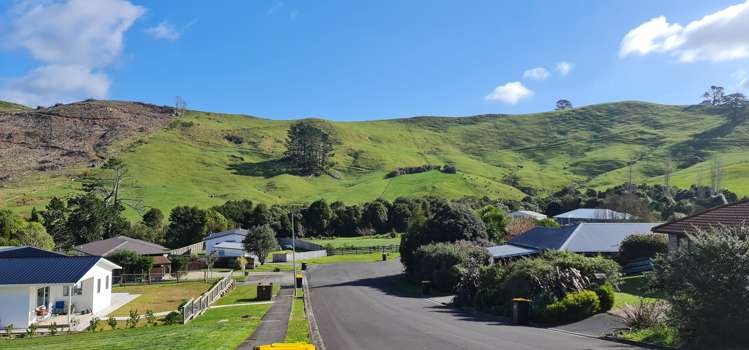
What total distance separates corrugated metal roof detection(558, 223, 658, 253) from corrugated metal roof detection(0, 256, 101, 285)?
99.7 ft

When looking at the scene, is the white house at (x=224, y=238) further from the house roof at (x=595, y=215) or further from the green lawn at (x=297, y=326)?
the house roof at (x=595, y=215)

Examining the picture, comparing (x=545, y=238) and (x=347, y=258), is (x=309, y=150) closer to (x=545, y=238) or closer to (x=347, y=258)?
(x=347, y=258)

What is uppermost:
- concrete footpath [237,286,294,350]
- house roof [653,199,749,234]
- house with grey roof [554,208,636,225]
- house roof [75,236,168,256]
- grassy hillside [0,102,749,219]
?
grassy hillside [0,102,749,219]

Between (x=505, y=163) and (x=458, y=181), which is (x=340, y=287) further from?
(x=505, y=163)

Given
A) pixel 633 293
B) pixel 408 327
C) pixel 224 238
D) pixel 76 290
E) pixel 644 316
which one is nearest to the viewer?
pixel 644 316

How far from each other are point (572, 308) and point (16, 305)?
91.8 ft

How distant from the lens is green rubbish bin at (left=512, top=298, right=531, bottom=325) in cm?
2416

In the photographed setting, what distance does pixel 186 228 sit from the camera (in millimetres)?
83188

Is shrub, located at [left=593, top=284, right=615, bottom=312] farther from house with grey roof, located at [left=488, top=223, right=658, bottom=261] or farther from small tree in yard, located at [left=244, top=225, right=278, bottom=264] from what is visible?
small tree in yard, located at [left=244, top=225, right=278, bottom=264]

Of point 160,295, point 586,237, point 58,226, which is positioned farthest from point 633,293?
point 58,226

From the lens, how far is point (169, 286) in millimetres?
48938

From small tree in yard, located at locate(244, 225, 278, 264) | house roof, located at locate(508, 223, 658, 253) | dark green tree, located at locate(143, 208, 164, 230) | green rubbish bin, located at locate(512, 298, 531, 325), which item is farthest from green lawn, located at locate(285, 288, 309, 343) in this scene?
dark green tree, located at locate(143, 208, 164, 230)

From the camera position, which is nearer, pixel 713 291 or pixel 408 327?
pixel 713 291

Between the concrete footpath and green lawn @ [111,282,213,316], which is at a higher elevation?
the concrete footpath
